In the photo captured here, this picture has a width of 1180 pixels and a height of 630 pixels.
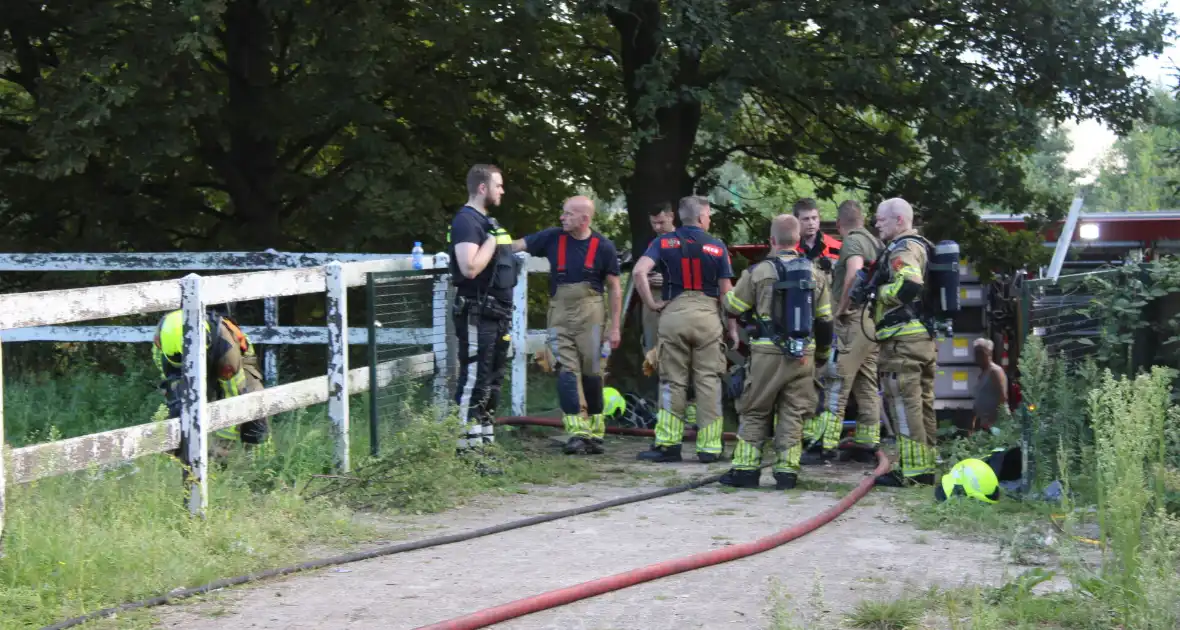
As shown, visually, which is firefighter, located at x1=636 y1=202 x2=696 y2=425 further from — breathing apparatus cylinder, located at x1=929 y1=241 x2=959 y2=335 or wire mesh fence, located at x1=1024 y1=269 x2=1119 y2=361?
wire mesh fence, located at x1=1024 y1=269 x2=1119 y2=361

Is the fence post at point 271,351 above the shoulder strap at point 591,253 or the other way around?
the other way around

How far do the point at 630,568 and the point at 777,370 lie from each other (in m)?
2.87

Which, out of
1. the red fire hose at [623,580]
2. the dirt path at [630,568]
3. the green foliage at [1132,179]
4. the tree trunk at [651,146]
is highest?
the green foliage at [1132,179]

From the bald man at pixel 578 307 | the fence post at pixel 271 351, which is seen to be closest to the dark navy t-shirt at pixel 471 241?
the bald man at pixel 578 307

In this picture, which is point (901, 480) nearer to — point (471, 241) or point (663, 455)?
point (663, 455)

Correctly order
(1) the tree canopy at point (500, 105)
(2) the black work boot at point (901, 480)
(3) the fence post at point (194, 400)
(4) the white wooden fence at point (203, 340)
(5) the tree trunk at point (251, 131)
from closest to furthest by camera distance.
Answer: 1. (4) the white wooden fence at point (203, 340)
2. (3) the fence post at point (194, 400)
3. (2) the black work boot at point (901, 480)
4. (1) the tree canopy at point (500, 105)
5. (5) the tree trunk at point (251, 131)

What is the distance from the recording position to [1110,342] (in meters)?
9.05

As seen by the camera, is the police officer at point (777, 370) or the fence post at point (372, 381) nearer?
the fence post at point (372, 381)

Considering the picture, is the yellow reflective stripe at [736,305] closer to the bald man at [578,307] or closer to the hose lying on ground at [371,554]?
the hose lying on ground at [371,554]

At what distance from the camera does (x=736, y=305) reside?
29.6 feet

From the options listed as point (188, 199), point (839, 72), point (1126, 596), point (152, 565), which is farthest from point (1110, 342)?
point (188, 199)

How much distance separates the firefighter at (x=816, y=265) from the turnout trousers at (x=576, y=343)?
1.60m

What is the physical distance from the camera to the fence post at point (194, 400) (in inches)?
260

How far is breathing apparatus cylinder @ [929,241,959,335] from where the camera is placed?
872 cm
